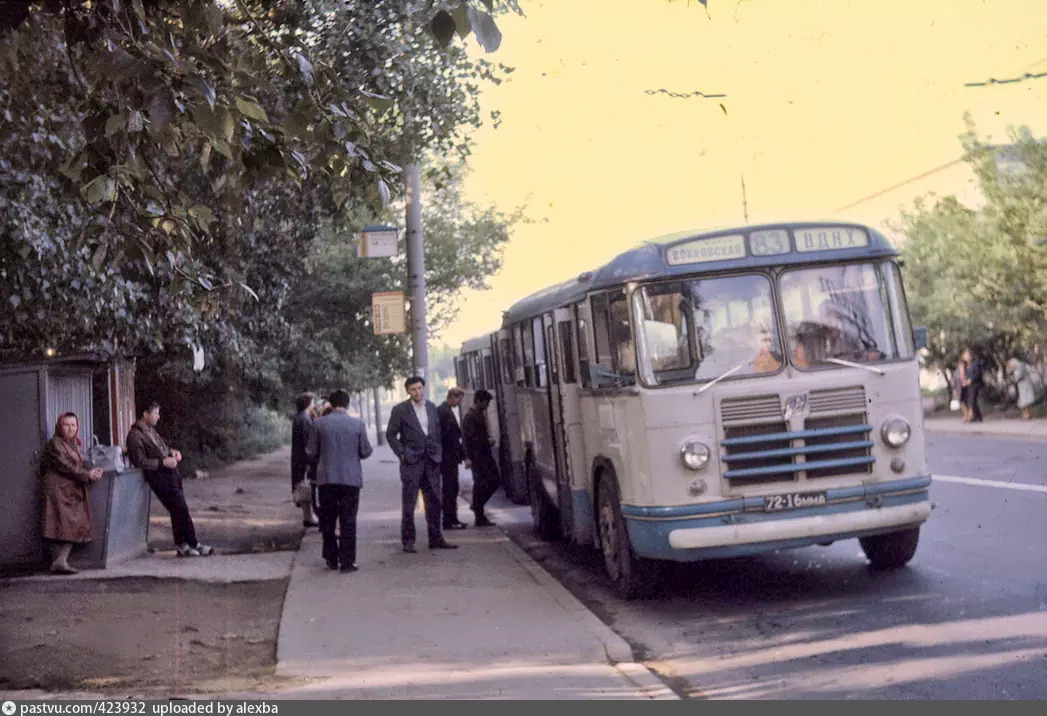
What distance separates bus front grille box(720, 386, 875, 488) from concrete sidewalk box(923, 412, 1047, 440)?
1587cm

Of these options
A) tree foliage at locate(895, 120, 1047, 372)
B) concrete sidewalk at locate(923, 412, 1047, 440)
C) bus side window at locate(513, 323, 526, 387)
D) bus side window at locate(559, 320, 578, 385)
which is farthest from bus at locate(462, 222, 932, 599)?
A: tree foliage at locate(895, 120, 1047, 372)

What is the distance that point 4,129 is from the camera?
9.56m

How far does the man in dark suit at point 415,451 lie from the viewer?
13.5m

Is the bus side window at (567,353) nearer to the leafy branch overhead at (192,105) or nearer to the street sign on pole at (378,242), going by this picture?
the leafy branch overhead at (192,105)

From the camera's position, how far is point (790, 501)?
9.38 m

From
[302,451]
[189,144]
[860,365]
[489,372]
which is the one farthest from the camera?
[489,372]

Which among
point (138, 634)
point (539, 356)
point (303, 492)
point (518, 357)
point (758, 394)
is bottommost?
point (138, 634)

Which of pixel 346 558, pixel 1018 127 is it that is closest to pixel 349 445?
pixel 346 558

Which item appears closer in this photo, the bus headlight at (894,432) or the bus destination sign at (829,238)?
the bus headlight at (894,432)

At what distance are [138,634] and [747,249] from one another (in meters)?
5.51

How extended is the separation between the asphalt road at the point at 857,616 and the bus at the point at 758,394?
1.67 feet

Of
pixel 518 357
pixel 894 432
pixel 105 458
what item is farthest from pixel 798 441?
pixel 105 458

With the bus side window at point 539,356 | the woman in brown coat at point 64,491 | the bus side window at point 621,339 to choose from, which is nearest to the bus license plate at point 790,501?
the bus side window at point 621,339

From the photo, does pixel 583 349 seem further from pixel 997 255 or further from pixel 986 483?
pixel 997 255
